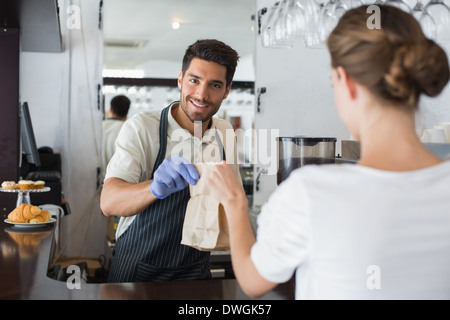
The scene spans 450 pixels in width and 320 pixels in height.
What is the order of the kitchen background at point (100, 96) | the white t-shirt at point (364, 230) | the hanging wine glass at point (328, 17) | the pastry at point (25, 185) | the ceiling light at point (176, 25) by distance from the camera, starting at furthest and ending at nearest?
the ceiling light at point (176, 25)
the kitchen background at point (100, 96)
the pastry at point (25, 185)
the hanging wine glass at point (328, 17)
the white t-shirt at point (364, 230)

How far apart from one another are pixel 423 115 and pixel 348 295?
0.38 m

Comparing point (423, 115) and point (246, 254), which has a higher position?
point (423, 115)

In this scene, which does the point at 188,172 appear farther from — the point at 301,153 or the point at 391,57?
the point at 391,57

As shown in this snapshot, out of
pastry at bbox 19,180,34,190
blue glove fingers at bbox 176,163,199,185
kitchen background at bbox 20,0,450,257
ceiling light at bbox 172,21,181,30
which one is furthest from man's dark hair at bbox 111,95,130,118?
blue glove fingers at bbox 176,163,199,185

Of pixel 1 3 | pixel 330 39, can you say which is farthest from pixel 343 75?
pixel 1 3

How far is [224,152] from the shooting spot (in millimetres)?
2131

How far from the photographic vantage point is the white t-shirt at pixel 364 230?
916mm

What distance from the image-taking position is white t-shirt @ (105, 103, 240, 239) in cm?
192

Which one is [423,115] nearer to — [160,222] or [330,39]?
[330,39]

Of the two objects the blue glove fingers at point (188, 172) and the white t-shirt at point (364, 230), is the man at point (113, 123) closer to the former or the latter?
the blue glove fingers at point (188, 172)

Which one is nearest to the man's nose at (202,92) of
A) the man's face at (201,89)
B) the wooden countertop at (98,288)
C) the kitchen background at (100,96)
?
the man's face at (201,89)

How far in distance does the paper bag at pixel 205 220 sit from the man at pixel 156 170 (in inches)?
6.3

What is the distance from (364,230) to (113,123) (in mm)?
3975

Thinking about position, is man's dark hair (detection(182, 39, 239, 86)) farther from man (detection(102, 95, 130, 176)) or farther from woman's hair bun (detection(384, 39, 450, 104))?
man (detection(102, 95, 130, 176))
